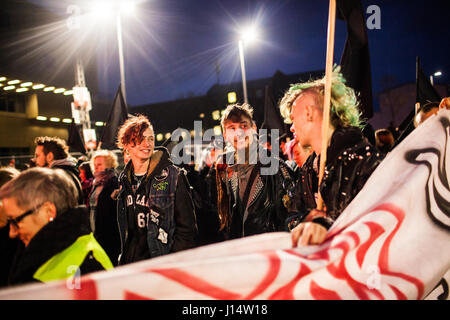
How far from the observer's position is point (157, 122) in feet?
203

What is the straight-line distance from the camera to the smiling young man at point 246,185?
3.62 metres

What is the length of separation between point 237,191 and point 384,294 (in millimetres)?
2324

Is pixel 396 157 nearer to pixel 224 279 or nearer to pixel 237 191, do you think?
pixel 224 279

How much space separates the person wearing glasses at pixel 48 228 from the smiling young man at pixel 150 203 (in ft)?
3.40

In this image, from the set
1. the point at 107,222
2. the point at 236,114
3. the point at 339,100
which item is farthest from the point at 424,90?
the point at 107,222

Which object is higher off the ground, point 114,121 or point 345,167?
point 114,121

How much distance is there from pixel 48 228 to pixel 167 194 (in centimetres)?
140

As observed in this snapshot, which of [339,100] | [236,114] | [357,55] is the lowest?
[339,100]

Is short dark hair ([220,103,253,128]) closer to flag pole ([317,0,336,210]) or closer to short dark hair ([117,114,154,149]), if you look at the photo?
short dark hair ([117,114,154,149])

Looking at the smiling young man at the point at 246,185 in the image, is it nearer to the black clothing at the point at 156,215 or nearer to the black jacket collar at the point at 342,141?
the black clothing at the point at 156,215

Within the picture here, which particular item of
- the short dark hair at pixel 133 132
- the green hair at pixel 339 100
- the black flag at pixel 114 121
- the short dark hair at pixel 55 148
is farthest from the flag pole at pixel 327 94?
the black flag at pixel 114 121

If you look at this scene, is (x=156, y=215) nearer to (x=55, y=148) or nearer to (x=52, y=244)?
(x=52, y=244)

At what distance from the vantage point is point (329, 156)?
2143 mm
